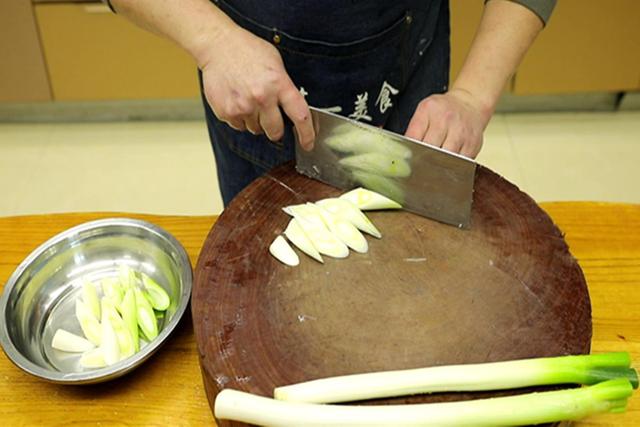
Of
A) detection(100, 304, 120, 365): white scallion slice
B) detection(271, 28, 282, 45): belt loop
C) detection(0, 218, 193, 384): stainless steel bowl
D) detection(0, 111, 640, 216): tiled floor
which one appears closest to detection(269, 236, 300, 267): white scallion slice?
detection(0, 218, 193, 384): stainless steel bowl

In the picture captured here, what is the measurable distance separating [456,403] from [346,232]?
0.28 m

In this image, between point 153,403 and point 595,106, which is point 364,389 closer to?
point 153,403

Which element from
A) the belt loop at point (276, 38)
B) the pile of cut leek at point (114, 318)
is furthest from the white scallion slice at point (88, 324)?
the belt loop at point (276, 38)

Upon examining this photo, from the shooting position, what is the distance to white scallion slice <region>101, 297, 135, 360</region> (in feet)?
2.98

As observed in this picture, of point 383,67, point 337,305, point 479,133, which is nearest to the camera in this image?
point 337,305

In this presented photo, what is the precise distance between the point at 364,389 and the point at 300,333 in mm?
112

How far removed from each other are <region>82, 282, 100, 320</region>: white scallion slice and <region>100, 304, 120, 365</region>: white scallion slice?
0.04 metres

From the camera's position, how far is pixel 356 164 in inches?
40.1

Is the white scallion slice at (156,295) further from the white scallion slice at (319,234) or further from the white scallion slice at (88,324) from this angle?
the white scallion slice at (319,234)

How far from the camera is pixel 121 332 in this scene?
0.92 m

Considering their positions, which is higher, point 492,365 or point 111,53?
point 492,365

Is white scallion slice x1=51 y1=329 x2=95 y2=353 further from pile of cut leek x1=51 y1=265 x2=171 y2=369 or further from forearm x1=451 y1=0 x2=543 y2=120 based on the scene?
forearm x1=451 y1=0 x2=543 y2=120

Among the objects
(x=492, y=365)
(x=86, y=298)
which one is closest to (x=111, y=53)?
(x=86, y=298)

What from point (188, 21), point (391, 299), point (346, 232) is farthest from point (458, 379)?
point (188, 21)
